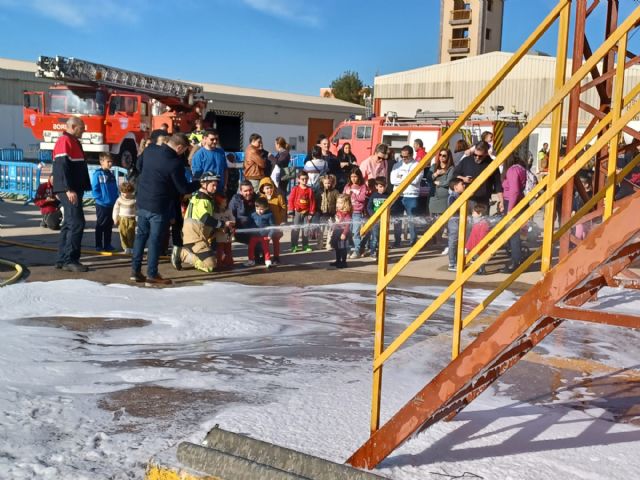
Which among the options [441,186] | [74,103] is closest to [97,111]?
[74,103]

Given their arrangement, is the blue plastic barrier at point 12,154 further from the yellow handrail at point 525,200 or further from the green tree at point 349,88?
the green tree at point 349,88

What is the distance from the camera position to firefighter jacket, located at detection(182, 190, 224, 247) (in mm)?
8586

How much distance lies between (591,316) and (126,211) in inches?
298

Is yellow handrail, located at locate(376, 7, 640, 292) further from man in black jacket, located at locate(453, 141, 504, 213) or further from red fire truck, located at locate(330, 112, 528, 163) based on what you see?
red fire truck, located at locate(330, 112, 528, 163)

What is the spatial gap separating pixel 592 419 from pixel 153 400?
2.61m

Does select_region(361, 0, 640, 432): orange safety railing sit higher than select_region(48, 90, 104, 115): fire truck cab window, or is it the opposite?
select_region(48, 90, 104, 115): fire truck cab window

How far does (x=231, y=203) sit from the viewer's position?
9336 mm

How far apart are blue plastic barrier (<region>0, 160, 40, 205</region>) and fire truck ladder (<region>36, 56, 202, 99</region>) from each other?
3.49 metres

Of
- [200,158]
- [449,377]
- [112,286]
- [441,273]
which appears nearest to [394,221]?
[441,273]

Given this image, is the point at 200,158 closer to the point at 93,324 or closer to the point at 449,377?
the point at 93,324

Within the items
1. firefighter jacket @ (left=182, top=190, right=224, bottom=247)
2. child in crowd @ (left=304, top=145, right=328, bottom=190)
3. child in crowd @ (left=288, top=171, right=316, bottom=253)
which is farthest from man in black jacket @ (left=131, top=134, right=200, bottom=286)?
child in crowd @ (left=304, top=145, right=328, bottom=190)

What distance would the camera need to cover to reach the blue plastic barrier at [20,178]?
16000mm

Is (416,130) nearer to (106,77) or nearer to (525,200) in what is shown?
(106,77)

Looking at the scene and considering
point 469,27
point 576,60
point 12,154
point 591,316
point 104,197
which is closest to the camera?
point 591,316
